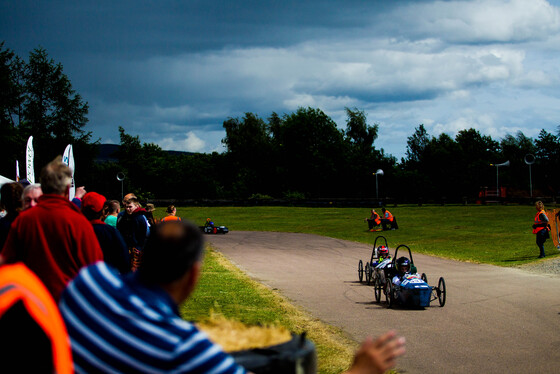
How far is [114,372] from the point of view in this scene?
2.02 metres

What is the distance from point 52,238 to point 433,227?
40.4m

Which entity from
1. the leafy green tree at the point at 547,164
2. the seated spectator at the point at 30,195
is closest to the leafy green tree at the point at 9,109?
the seated spectator at the point at 30,195

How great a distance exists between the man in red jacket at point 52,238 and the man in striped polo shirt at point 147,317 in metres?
2.42

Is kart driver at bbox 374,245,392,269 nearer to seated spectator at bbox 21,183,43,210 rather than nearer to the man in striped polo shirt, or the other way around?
seated spectator at bbox 21,183,43,210

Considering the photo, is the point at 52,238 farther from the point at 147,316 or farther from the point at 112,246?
the point at 147,316

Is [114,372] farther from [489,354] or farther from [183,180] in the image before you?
[183,180]

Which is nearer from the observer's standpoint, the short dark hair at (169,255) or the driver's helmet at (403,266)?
the short dark hair at (169,255)

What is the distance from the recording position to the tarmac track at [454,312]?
26.3ft

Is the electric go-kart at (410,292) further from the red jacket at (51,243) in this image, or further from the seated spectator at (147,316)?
the seated spectator at (147,316)

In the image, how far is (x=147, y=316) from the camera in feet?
6.57

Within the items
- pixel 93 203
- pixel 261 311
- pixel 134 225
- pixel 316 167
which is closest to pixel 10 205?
pixel 93 203

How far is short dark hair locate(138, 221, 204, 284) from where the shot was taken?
2080 millimetres

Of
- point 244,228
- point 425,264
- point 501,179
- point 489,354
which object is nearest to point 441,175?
point 501,179

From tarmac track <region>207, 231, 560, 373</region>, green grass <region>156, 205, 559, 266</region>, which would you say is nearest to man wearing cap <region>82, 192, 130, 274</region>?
tarmac track <region>207, 231, 560, 373</region>
